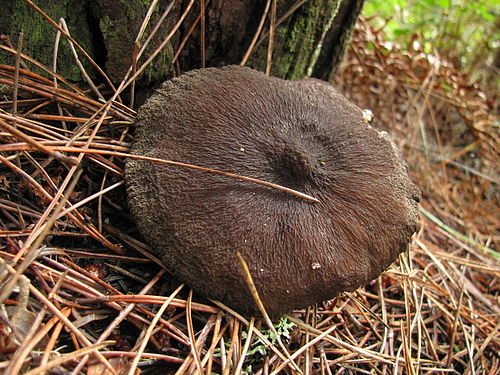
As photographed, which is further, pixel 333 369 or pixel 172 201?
pixel 333 369

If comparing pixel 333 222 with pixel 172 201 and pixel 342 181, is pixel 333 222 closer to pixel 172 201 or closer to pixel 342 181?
pixel 342 181

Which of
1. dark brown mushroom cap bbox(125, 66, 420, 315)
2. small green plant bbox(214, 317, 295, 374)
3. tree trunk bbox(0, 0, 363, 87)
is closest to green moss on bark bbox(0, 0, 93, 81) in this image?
tree trunk bbox(0, 0, 363, 87)

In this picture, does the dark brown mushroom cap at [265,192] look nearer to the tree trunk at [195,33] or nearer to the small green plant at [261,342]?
the small green plant at [261,342]

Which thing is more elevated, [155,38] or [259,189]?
[155,38]

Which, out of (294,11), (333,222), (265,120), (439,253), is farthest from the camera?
(439,253)

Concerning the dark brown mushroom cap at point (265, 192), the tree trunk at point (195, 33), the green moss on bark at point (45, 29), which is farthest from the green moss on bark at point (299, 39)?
the green moss on bark at point (45, 29)

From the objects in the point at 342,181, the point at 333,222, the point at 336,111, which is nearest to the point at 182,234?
the point at 333,222

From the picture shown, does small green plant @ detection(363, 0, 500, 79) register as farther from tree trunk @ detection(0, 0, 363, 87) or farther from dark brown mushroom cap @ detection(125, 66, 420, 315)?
dark brown mushroom cap @ detection(125, 66, 420, 315)
